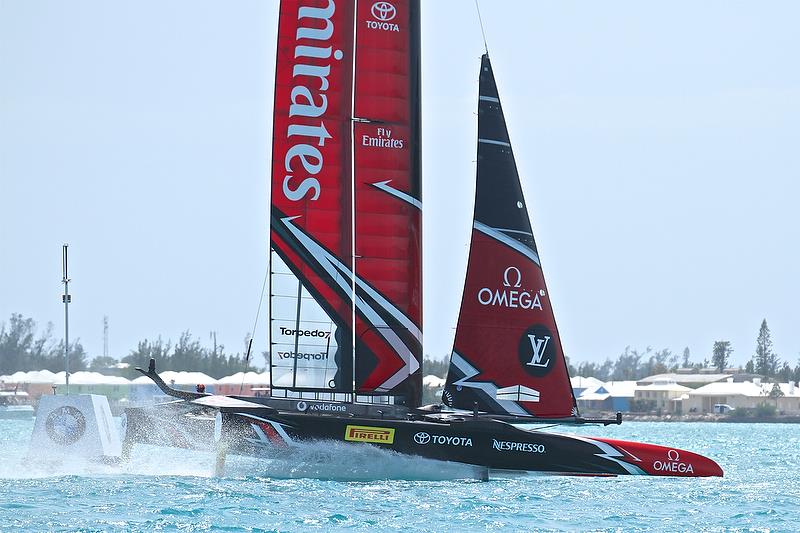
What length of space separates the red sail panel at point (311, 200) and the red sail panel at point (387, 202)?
234 mm

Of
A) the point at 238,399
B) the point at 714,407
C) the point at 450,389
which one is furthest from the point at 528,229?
the point at 714,407

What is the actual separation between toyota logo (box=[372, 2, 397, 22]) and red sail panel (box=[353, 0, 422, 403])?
16mm

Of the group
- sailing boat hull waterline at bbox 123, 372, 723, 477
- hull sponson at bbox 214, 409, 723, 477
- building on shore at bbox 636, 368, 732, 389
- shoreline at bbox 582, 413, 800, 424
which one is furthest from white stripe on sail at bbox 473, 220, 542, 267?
building on shore at bbox 636, 368, 732, 389

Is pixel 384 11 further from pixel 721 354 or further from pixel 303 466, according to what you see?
pixel 721 354

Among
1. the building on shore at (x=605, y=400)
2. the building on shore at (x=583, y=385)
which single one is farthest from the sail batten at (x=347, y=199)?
the building on shore at (x=583, y=385)

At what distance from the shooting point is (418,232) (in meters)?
23.4

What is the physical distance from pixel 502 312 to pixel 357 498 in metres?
4.80

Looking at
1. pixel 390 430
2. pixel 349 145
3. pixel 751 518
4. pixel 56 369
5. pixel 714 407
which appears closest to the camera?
pixel 751 518

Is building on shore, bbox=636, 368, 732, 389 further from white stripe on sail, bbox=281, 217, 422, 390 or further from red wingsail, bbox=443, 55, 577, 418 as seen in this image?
white stripe on sail, bbox=281, 217, 422, 390

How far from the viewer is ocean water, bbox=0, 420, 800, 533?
1756 centimetres

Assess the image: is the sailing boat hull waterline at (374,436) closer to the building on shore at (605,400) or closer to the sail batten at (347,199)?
the sail batten at (347,199)

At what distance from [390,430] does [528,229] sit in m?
4.29

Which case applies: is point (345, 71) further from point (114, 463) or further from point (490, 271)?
point (114, 463)

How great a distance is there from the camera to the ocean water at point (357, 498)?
17.6 m
